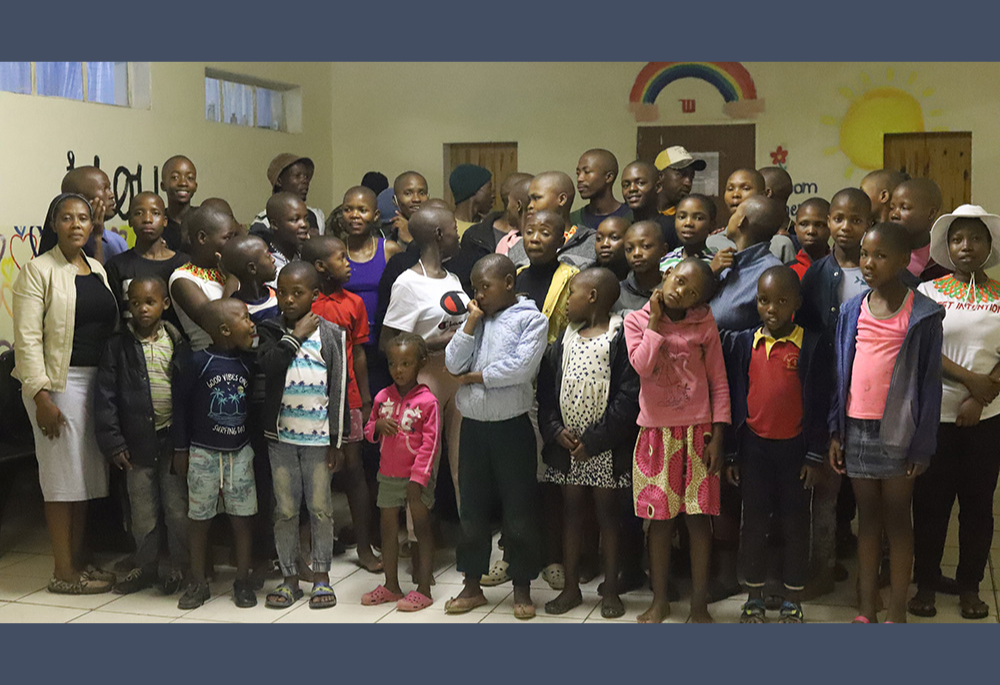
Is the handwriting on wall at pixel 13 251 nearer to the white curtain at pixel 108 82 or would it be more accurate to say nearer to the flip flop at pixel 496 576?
the white curtain at pixel 108 82

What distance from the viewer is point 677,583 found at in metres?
4.56

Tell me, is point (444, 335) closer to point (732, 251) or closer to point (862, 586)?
point (732, 251)

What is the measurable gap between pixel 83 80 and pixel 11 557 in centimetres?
329

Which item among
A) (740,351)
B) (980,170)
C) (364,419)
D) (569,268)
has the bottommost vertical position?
(364,419)

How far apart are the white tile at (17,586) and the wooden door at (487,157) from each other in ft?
18.9

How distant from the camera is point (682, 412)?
4.05 m

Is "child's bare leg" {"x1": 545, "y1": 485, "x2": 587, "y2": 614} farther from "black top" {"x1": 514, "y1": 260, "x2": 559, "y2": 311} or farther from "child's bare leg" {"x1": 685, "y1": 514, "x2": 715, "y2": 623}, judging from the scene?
"black top" {"x1": 514, "y1": 260, "x2": 559, "y2": 311}

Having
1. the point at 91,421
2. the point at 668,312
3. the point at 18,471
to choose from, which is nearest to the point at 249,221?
the point at 18,471

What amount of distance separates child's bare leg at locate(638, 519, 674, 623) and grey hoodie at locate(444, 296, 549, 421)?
2.32 feet

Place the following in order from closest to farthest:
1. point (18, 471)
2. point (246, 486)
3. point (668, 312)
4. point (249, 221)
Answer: point (668, 312) → point (246, 486) → point (18, 471) → point (249, 221)

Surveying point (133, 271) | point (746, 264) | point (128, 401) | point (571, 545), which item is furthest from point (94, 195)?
point (746, 264)

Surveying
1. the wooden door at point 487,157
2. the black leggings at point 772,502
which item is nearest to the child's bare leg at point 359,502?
the black leggings at point 772,502

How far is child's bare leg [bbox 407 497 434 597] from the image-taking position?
4332 mm

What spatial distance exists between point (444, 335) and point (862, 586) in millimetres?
1965
